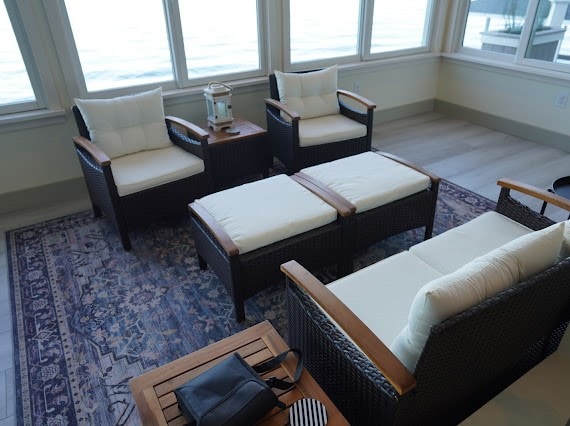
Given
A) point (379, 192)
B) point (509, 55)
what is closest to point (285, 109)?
point (379, 192)

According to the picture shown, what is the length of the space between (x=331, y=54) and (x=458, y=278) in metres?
3.32

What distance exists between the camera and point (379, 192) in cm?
218

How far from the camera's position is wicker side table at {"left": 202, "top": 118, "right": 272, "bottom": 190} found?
2957mm

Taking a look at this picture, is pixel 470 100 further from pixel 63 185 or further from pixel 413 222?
pixel 63 185

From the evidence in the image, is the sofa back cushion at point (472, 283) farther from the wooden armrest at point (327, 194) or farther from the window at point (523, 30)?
the window at point (523, 30)

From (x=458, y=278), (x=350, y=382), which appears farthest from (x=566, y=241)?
(x=350, y=382)

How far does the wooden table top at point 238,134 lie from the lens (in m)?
2.94

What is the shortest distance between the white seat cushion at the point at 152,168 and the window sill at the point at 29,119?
617mm

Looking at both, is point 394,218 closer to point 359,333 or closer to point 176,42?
point 359,333

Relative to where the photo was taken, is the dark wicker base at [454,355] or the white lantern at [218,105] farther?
the white lantern at [218,105]

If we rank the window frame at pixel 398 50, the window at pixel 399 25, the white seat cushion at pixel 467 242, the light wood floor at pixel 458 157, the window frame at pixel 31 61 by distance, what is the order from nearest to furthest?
the white seat cushion at pixel 467 242 → the window frame at pixel 31 61 → the light wood floor at pixel 458 157 → the window frame at pixel 398 50 → the window at pixel 399 25

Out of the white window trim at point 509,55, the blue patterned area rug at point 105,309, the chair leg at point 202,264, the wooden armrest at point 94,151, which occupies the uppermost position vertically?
the white window trim at point 509,55

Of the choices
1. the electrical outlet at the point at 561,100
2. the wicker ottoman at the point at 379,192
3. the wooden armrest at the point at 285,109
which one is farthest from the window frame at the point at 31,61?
the electrical outlet at the point at 561,100

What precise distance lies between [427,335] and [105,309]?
1.69 m
